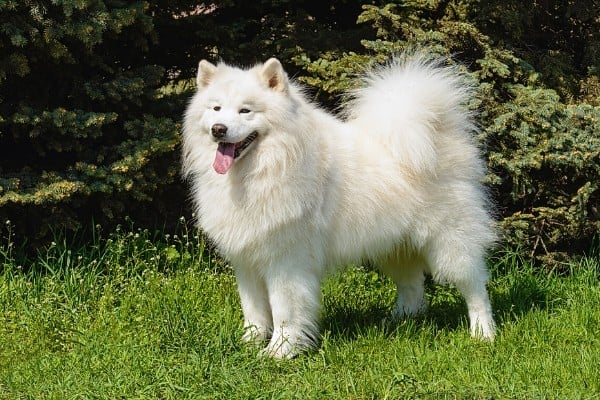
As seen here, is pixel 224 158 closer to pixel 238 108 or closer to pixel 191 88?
pixel 238 108

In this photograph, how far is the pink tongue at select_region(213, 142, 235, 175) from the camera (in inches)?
164

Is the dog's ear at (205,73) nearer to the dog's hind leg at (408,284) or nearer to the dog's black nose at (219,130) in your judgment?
the dog's black nose at (219,130)

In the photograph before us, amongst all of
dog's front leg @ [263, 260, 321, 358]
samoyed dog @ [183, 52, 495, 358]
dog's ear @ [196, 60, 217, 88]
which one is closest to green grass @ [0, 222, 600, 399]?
dog's front leg @ [263, 260, 321, 358]

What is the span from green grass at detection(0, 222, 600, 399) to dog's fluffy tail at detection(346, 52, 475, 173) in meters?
1.06

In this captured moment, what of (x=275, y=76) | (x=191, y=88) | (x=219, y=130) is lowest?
(x=191, y=88)

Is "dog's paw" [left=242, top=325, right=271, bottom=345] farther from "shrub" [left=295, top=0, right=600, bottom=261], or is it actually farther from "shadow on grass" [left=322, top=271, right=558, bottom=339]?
"shrub" [left=295, top=0, right=600, bottom=261]

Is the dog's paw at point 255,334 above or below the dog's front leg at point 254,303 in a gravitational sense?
below

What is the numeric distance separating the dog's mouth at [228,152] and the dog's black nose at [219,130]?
0.13 metres

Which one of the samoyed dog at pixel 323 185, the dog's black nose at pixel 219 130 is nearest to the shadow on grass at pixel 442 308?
the samoyed dog at pixel 323 185

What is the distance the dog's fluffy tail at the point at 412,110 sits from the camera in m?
4.60

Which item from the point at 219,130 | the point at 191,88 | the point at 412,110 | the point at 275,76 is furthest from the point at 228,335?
→ the point at 191,88

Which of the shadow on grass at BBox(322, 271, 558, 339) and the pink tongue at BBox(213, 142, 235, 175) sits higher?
the pink tongue at BBox(213, 142, 235, 175)

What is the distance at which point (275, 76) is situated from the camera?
4309 millimetres

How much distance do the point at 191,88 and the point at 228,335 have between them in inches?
94.8
